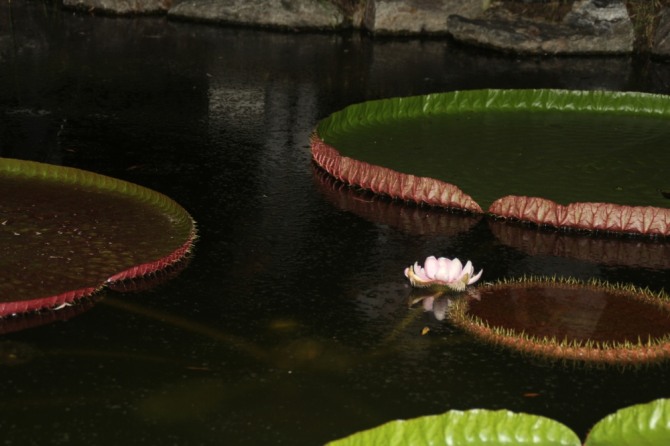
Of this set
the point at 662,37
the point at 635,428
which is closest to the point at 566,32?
the point at 662,37

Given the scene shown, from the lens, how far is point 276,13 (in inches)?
292

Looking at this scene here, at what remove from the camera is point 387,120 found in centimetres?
484

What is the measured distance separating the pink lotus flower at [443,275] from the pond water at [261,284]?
0.19ft

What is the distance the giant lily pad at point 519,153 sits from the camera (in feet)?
12.7

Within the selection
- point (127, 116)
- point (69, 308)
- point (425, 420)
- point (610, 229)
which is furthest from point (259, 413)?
point (127, 116)

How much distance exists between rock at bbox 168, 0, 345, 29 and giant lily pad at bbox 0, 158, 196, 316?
372 cm

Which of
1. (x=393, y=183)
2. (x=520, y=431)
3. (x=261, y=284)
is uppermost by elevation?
(x=520, y=431)

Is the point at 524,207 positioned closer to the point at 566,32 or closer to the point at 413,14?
the point at 566,32

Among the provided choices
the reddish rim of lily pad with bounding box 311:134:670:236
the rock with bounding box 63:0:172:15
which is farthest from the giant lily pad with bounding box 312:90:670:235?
the rock with bounding box 63:0:172:15

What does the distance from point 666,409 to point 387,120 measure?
281 cm

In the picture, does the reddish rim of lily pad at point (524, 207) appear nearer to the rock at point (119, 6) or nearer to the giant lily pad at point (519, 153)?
the giant lily pad at point (519, 153)

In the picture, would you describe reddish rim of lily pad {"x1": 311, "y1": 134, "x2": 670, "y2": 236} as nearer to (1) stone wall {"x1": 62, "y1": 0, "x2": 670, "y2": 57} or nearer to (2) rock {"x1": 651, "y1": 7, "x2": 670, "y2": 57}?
(1) stone wall {"x1": 62, "y1": 0, "x2": 670, "y2": 57}

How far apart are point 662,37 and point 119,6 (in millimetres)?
3709

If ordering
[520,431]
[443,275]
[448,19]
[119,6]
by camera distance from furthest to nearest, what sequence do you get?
[119,6] → [448,19] → [443,275] → [520,431]
